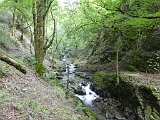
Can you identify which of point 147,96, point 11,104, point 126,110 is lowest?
point 126,110

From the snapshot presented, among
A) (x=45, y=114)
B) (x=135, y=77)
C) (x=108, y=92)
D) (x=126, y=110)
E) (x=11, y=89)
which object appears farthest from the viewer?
(x=108, y=92)

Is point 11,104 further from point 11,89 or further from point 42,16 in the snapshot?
point 42,16

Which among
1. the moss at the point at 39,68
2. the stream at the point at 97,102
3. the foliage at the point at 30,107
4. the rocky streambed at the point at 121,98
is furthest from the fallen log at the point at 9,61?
the stream at the point at 97,102

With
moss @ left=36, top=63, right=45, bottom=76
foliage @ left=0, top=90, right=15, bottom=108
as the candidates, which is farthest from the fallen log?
foliage @ left=0, top=90, right=15, bottom=108

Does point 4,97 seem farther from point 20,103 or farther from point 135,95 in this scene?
point 135,95

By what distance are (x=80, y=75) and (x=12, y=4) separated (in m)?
9.76

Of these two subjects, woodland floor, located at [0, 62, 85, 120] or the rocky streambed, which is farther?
the rocky streambed

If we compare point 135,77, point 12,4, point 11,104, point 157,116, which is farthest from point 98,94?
point 11,104

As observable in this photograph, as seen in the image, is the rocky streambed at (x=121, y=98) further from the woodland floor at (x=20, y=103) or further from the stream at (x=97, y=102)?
the woodland floor at (x=20, y=103)

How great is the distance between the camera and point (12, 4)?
19.6 meters

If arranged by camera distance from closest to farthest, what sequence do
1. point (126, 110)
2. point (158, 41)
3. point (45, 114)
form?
1. point (45, 114)
2. point (126, 110)
3. point (158, 41)

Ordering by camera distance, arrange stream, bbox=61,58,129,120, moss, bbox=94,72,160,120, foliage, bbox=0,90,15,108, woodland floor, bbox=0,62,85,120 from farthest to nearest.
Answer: stream, bbox=61,58,129,120 → moss, bbox=94,72,160,120 → foliage, bbox=0,90,15,108 → woodland floor, bbox=0,62,85,120

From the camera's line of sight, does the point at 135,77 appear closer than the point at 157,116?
No

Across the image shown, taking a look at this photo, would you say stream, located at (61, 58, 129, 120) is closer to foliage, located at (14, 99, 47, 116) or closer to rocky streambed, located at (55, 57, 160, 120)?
rocky streambed, located at (55, 57, 160, 120)
